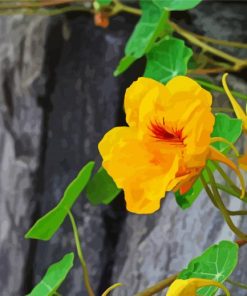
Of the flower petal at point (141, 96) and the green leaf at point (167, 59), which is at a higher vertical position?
the green leaf at point (167, 59)

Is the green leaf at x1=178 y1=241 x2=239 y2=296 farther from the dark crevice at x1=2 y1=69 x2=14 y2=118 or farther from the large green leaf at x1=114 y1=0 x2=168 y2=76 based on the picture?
the dark crevice at x1=2 y1=69 x2=14 y2=118

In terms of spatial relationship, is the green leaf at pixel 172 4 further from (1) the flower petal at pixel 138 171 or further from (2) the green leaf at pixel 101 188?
(1) the flower petal at pixel 138 171

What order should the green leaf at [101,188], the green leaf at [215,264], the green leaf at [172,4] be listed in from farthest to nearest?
the green leaf at [101,188], the green leaf at [172,4], the green leaf at [215,264]

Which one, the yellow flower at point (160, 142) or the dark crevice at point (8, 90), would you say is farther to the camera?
the dark crevice at point (8, 90)

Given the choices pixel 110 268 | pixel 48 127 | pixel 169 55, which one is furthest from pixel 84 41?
pixel 110 268

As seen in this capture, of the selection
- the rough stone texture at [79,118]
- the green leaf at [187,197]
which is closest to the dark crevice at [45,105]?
the rough stone texture at [79,118]

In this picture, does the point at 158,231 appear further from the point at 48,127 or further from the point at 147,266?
the point at 48,127

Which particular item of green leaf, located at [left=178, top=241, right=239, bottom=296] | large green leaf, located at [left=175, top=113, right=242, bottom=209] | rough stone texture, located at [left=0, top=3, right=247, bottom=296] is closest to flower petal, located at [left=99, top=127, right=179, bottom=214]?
green leaf, located at [left=178, top=241, right=239, bottom=296]
